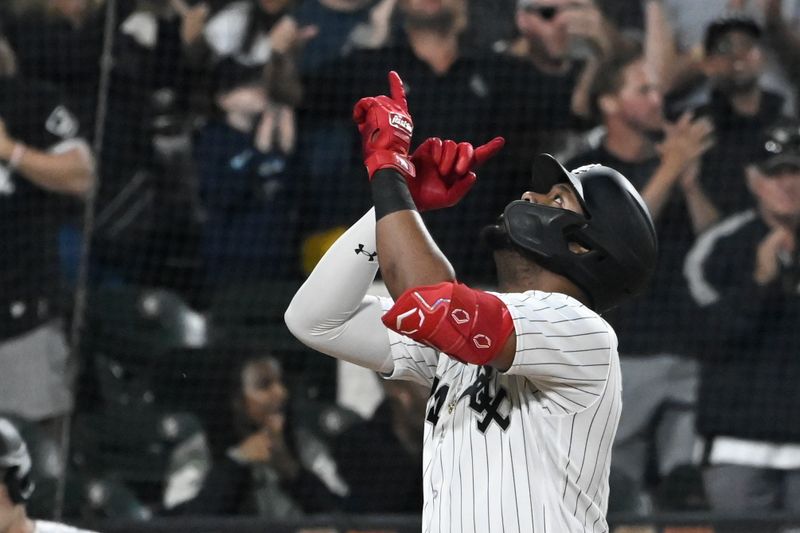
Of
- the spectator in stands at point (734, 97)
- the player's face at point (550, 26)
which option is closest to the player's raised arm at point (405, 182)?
the spectator in stands at point (734, 97)

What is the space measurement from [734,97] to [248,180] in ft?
5.84

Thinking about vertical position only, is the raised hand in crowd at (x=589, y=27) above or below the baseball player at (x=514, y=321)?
above

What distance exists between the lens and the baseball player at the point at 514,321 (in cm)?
174

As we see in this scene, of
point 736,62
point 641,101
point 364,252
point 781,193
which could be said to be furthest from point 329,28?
point 364,252

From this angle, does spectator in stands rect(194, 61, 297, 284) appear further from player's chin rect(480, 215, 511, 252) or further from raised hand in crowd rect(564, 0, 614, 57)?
player's chin rect(480, 215, 511, 252)

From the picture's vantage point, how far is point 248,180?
190 inches

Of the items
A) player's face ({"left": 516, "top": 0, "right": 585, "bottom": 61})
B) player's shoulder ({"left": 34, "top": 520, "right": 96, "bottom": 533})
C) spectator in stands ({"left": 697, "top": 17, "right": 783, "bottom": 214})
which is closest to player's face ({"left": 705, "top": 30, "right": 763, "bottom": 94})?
spectator in stands ({"left": 697, "top": 17, "right": 783, "bottom": 214})

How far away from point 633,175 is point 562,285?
2731 mm

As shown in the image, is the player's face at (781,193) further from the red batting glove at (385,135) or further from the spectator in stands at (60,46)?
the red batting glove at (385,135)

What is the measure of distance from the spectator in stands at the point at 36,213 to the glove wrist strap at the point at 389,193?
3108mm

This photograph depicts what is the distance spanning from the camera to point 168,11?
16.9 feet

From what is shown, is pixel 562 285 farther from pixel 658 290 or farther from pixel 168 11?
pixel 168 11

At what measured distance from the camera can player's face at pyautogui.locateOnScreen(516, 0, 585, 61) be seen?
480cm

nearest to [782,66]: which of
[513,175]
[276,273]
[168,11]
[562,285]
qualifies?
[513,175]
